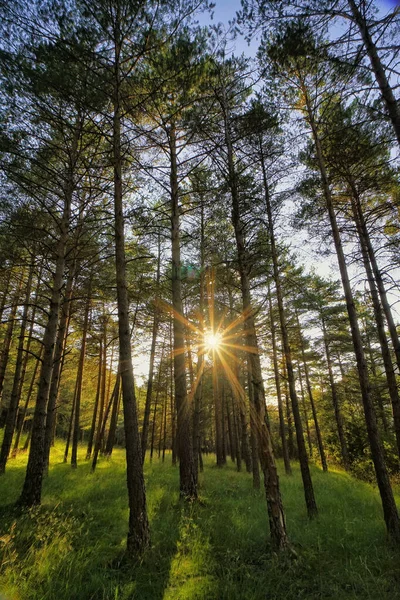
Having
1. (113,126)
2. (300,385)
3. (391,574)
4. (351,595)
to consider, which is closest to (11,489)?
(351,595)

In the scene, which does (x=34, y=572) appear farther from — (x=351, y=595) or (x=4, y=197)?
(x=4, y=197)

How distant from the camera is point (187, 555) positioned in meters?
4.52

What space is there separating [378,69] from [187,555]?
30.3ft

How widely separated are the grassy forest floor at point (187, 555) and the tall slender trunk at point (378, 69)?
7.42m

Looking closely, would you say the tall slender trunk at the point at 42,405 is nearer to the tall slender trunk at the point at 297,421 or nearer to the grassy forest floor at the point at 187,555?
the grassy forest floor at the point at 187,555

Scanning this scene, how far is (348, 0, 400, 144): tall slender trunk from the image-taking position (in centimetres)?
477

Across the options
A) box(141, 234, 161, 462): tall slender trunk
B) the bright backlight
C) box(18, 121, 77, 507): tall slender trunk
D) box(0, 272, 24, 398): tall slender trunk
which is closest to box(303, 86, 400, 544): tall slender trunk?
box(141, 234, 161, 462): tall slender trunk

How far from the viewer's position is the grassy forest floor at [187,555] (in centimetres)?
357

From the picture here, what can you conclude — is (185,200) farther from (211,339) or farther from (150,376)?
(150,376)

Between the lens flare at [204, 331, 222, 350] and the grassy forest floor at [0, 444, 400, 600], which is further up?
the lens flare at [204, 331, 222, 350]

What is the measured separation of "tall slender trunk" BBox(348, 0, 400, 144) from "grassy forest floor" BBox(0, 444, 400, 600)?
24.3 feet

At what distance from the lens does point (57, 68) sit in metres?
5.64

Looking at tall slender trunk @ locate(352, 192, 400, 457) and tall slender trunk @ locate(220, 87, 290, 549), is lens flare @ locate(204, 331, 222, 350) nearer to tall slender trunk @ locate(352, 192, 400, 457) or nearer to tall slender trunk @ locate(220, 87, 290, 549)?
tall slender trunk @ locate(220, 87, 290, 549)

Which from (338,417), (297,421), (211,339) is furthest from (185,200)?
(338,417)
